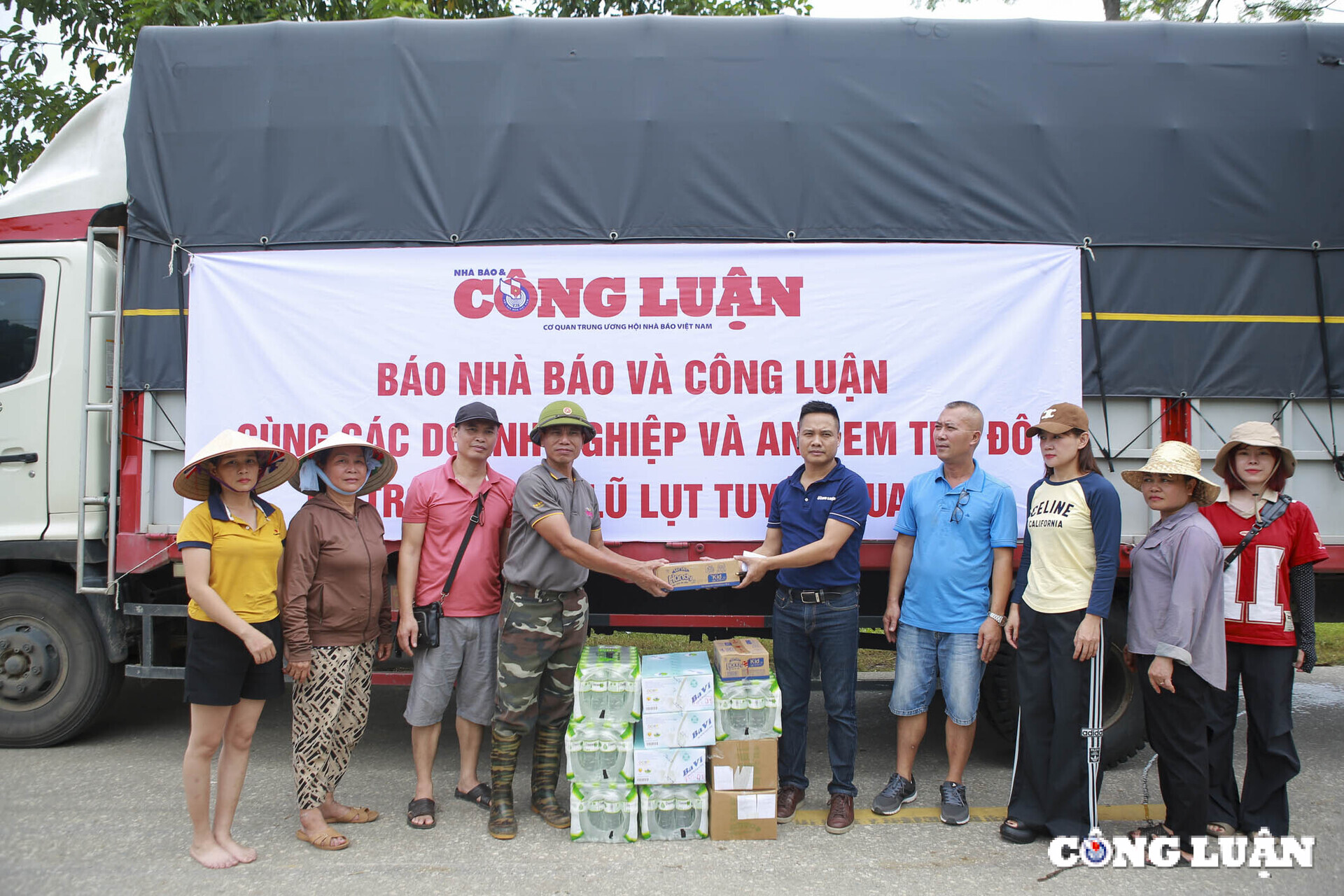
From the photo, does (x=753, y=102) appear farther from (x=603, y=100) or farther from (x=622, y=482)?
(x=622, y=482)

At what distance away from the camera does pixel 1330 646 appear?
7.43 m

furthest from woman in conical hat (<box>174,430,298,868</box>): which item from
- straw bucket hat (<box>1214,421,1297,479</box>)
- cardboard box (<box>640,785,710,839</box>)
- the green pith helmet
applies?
straw bucket hat (<box>1214,421,1297,479</box>)

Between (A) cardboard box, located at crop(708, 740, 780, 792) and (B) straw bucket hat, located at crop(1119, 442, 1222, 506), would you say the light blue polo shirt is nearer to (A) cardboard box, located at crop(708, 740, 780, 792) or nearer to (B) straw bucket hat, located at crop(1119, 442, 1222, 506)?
(B) straw bucket hat, located at crop(1119, 442, 1222, 506)

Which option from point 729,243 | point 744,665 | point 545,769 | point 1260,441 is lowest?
point 545,769

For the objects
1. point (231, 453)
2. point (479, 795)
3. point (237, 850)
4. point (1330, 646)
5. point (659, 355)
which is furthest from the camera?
point (1330, 646)

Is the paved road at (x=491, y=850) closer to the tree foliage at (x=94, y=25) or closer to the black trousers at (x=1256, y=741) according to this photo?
the black trousers at (x=1256, y=741)

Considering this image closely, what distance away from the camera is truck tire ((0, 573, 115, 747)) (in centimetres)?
450

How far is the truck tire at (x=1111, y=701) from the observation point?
4.27m

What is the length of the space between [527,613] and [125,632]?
2.45 m

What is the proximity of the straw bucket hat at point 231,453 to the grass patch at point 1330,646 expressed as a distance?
24.2 ft

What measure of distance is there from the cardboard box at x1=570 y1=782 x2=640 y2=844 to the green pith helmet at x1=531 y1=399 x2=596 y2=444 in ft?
5.05

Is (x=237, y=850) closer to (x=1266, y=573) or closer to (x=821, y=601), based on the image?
(x=821, y=601)

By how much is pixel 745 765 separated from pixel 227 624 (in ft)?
7.02

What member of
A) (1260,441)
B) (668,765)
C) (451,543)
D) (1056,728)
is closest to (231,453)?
(451,543)
